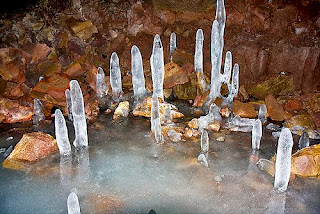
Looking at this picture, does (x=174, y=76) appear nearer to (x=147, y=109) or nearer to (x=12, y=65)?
(x=147, y=109)

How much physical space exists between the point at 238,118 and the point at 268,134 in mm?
913

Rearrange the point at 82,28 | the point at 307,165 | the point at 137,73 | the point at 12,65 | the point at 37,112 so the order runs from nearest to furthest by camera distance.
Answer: the point at 307,165
the point at 37,112
the point at 137,73
the point at 12,65
the point at 82,28

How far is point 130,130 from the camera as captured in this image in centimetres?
868

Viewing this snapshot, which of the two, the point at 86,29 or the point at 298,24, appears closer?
the point at 298,24

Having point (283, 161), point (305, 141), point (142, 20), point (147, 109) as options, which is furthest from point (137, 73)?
point (283, 161)

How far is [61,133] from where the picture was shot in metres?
7.00

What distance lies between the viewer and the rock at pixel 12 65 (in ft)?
33.5

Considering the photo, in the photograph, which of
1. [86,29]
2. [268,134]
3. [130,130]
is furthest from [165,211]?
[86,29]

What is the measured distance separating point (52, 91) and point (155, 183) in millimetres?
5603

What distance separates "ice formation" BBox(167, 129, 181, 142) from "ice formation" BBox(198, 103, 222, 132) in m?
0.75

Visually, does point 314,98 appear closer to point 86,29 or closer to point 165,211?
point 165,211

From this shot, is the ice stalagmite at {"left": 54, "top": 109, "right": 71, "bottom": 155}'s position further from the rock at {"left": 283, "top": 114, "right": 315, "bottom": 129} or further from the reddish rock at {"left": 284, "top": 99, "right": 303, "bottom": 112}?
the reddish rock at {"left": 284, "top": 99, "right": 303, "bottom": 112}

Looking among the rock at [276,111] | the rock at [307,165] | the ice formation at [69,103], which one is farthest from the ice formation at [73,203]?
the rock at [276,111]

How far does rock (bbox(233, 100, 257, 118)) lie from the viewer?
943 cm
